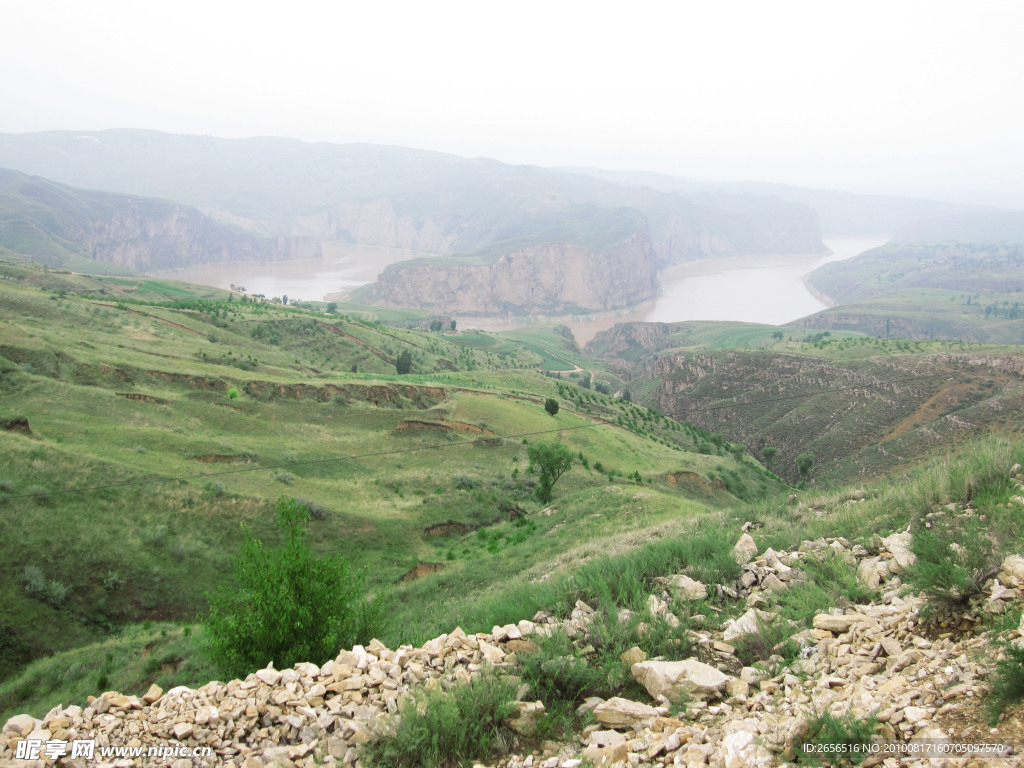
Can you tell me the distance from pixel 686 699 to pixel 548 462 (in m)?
24.9

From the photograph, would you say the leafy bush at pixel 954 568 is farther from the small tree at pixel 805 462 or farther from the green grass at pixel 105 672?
the small tree at pixel 805 462

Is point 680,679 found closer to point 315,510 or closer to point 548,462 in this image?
point 315,510

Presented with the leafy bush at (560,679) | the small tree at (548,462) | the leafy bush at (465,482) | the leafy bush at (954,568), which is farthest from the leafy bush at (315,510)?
the leafy bush at (954,568)

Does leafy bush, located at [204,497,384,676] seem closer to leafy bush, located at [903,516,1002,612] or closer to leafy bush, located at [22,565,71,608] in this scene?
leafy bush, located at [903,516,1002,612]

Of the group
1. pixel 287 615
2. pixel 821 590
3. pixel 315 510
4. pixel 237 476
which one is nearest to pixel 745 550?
pixel 821 590

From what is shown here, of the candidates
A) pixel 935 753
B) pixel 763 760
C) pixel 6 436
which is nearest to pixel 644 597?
pixel 763 760

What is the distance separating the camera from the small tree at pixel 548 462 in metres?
31.1

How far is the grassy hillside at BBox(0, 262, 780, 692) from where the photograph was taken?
1734 centimetres

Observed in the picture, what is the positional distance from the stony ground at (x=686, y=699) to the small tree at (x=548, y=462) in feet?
74.5

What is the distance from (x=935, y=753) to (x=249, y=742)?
671cm

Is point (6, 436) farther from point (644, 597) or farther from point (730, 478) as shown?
point (730, 478)

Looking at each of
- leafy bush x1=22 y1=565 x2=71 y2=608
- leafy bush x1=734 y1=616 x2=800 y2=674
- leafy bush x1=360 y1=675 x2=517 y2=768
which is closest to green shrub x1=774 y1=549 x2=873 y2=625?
leafy bush x1=734 y1=616 x2=800 y2=674

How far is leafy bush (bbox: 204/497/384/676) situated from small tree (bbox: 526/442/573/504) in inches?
817

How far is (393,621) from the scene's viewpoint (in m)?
13.7
